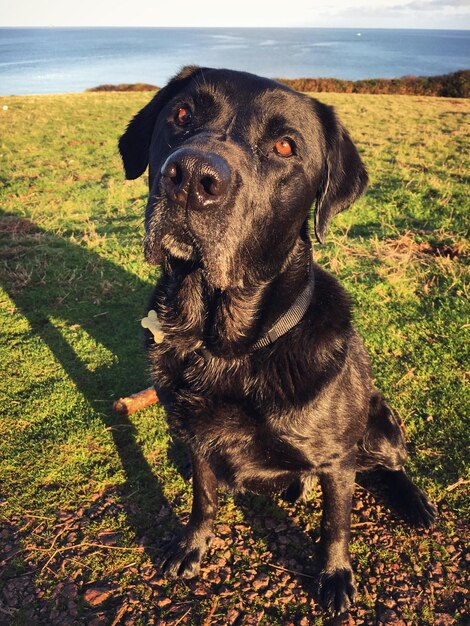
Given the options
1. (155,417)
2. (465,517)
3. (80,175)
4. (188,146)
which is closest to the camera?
(188,146)

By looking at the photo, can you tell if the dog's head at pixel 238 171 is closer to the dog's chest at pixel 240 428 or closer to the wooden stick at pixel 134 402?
the dog's chest at pixel 240 428

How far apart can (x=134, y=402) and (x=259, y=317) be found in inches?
64.0

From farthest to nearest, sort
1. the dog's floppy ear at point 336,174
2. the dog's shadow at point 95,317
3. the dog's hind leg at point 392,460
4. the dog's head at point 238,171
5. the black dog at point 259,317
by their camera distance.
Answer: the dog's shadow at point 95,317, the dog's hind leg at point 392,460, the dog's floppy ear at point 336,174, the black dog at point 259,317, the dog's head at point 238,171

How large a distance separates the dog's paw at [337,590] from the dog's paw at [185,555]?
0.68 m

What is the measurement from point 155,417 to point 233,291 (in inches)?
65.1

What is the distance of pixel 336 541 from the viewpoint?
252cm

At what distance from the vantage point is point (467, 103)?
844 inches

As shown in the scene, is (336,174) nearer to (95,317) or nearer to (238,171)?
(238,171)

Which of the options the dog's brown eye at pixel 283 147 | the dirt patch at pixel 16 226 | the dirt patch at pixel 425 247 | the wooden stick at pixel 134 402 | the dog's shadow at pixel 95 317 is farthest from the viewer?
the dirt patch at pixel 16 226

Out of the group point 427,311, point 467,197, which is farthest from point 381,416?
point 467,197

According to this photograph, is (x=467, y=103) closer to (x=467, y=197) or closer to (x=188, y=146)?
(x=467, y=197)

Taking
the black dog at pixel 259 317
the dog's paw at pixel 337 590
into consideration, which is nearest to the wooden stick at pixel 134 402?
the black dog at pixel 259 317

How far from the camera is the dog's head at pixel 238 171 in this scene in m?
2.01

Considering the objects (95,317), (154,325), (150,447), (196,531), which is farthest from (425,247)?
(196,531)
